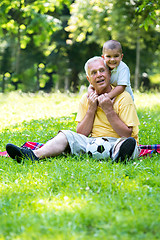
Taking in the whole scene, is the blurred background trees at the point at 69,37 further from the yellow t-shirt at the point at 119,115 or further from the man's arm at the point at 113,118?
the man's arm at the point at 113,118

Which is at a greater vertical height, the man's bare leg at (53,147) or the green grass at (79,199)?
the man's bare leg at (53,147)

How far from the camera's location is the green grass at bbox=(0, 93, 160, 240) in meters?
2.33

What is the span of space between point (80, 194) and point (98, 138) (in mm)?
1402

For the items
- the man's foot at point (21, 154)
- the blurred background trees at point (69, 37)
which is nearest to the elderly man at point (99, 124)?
the man's foot at point (21, 154)

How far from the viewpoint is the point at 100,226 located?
92.6 inches

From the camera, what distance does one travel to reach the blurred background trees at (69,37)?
14.4 meters

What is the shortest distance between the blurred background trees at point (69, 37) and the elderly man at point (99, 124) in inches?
253

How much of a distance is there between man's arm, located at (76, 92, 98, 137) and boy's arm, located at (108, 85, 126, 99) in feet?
0.67

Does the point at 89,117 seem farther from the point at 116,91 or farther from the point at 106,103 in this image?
the point at 116,91

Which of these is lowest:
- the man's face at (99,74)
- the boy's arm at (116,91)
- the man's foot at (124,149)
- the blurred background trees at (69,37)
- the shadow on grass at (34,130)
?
the shadow on grass at (34,130)

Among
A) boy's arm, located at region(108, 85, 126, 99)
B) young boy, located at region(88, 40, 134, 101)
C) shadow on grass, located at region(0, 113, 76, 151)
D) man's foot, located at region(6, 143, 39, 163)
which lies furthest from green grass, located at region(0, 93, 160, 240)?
shadow on grass, located at region(0, 113, 76, 151)

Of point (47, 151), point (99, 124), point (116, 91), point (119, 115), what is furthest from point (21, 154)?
point (116, 91)

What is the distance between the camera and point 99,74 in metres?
4.30

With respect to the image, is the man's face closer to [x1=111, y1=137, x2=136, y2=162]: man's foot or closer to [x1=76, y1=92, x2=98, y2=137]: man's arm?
[x1=76, y1=92, x2=98, y2=137]: man's arm
